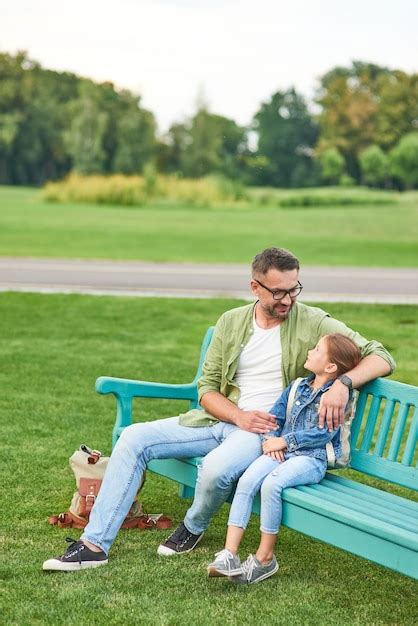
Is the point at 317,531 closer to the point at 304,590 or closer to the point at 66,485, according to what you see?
the point at 304,590

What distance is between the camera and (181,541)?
4.97m

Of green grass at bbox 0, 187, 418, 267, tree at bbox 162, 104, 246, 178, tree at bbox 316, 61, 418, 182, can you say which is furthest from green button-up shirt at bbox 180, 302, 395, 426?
tree at bbox 316, 61, 418, 182

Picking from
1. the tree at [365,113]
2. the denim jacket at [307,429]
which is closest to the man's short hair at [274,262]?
the denim jacket at [307,429]

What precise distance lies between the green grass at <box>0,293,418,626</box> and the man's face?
1123 millimetres

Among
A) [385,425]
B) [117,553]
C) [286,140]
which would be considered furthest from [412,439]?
[286,140]

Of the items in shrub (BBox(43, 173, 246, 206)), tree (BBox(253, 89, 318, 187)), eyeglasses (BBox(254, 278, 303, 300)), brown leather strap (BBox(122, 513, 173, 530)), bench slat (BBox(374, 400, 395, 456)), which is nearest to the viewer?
bench slat (BBox(374, 400, 395, 456))

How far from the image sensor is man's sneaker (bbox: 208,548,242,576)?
4453mm

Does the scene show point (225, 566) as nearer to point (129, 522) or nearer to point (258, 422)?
point (258, 422)

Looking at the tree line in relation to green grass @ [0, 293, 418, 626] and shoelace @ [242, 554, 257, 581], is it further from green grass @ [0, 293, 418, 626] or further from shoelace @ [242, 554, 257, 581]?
shoelace @ [242, 554, 257, 581]

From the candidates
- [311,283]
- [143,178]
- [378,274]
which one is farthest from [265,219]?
[311,283]

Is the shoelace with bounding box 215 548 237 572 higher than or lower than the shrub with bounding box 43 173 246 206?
higher

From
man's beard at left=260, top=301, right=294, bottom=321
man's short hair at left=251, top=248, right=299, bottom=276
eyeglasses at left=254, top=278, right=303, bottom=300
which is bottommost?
man's beard at left=260, top=301, right=294, bottom=321

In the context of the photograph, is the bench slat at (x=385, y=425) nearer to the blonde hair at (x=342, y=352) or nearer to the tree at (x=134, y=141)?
the blonde hair at (x=342, y=352)

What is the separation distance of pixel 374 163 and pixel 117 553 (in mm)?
50158
